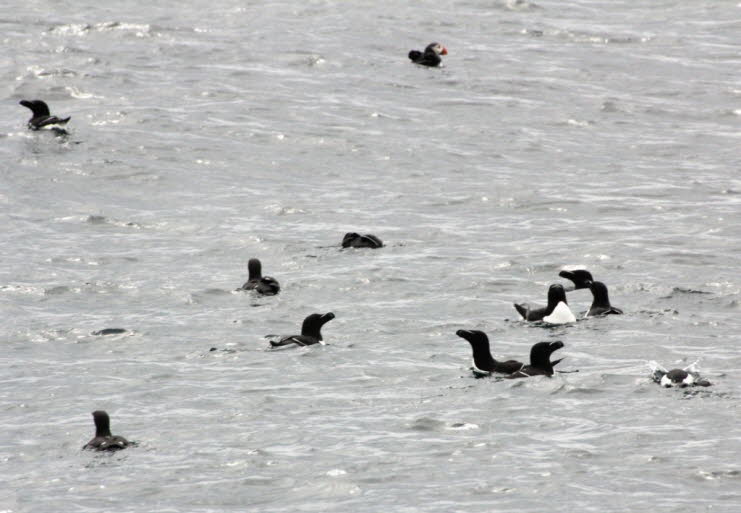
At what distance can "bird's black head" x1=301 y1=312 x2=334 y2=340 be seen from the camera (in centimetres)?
2359

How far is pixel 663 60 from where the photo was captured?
48.9m

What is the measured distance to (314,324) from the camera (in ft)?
77.7

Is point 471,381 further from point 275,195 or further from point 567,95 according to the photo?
point 567,95

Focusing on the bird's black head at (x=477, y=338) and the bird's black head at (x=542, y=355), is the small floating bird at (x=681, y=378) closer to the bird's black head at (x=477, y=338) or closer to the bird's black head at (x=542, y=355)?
the bird's black head at (x=542, y=355)

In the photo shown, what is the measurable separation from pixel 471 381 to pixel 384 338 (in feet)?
9.35

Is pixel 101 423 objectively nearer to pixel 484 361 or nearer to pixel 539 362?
pixel 484 361

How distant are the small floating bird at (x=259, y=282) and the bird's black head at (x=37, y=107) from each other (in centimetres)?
1366

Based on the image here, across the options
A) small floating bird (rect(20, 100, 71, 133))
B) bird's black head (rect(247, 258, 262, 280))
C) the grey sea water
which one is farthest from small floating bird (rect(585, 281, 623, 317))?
small floating bird (rect(20, 100, 71, 133))

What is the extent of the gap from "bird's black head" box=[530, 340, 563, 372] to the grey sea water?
371 millimetres

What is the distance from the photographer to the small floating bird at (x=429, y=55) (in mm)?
46500

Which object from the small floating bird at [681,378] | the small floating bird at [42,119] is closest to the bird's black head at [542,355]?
the small floating bird at [681,378]

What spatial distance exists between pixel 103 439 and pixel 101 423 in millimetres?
204

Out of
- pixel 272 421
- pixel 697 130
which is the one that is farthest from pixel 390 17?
pixel 272 421

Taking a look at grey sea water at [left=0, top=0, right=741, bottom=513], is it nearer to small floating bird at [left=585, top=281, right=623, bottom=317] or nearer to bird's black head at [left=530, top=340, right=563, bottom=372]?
small floating bird at [left=585, top=281, right=623, bottom=317]
